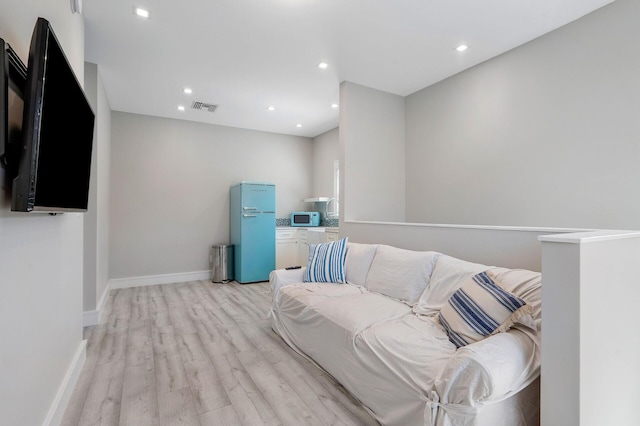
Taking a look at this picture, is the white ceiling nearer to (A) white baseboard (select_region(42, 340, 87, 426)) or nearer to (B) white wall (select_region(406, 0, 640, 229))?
(B) white wall (select_region(406, 0, 640, 229))

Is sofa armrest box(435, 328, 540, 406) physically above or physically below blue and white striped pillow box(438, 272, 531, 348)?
below

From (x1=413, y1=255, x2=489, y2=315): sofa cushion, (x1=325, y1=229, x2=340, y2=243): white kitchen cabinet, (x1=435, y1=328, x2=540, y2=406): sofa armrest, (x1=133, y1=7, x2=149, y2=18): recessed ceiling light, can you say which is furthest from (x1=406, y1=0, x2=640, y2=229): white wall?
(x1=133, y1=7, x2=149, y2=18): recessed ceiling light

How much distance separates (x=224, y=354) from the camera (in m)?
2.58

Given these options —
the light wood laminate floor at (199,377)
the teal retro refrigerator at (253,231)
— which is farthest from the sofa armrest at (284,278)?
the teal retro refrigerator at (253,231)

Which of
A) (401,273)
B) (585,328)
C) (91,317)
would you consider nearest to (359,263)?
(401,273)

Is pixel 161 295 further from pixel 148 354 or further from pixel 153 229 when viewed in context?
pixel 148 354

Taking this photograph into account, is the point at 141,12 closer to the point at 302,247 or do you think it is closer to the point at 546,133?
the point at 546,133

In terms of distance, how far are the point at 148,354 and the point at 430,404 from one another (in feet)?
7.64

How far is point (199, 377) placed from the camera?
223cm

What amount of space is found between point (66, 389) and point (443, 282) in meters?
2.54

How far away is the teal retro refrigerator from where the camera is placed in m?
5.12

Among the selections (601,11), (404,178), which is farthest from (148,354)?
(601,11)

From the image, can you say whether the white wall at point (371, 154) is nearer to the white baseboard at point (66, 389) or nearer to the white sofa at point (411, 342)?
the white sofa at point (411, 342)

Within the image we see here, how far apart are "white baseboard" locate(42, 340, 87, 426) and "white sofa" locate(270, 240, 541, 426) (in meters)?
1.54
